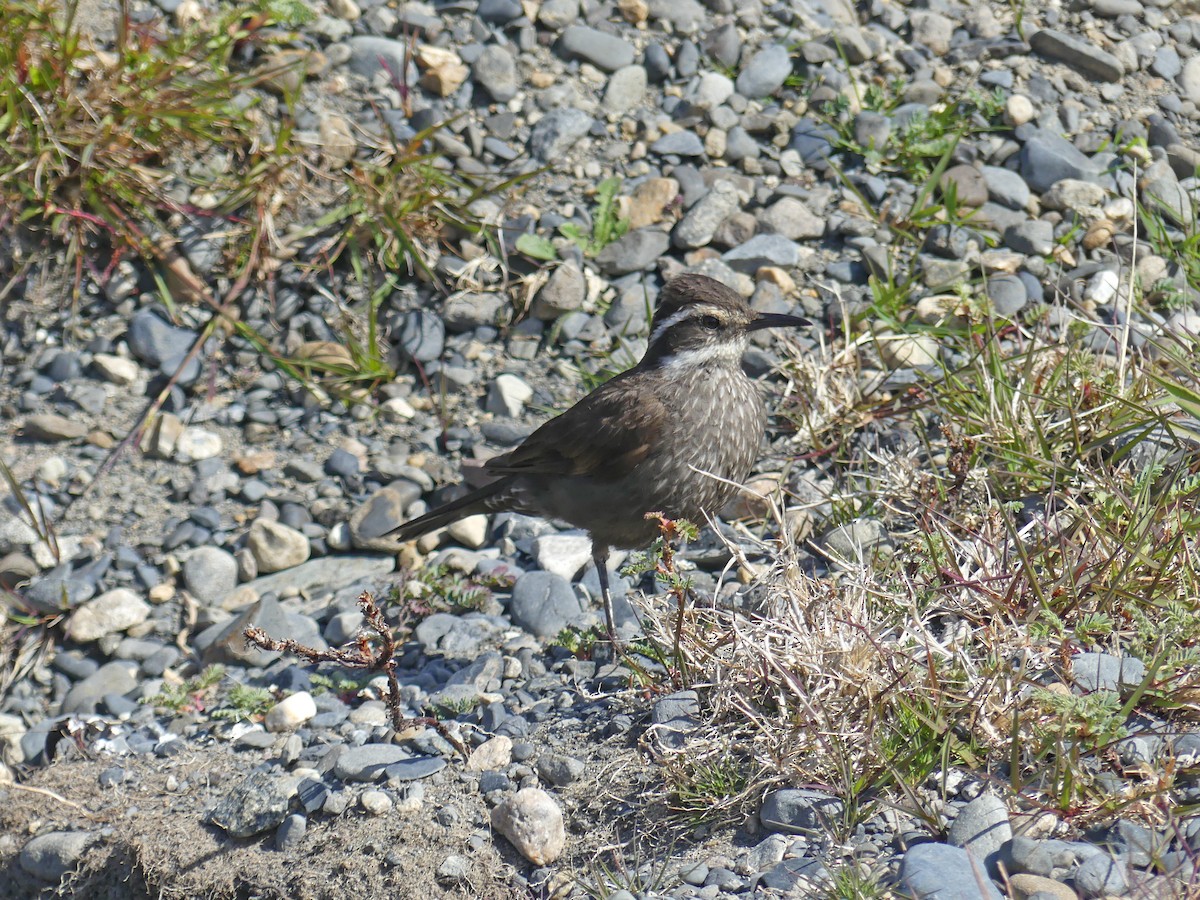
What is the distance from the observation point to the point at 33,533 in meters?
6.50

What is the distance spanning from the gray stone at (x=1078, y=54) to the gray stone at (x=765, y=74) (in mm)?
1555

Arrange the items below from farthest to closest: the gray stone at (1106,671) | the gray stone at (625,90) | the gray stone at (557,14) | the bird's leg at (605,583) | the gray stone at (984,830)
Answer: the gray stone at (557,14) → the gray stone at (625,90) → the bird's leg at (605,583) → the gray stone at (1106,671) → the gray stone at (984,830)

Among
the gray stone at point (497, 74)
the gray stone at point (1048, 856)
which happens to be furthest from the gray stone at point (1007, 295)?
the gray stone at point (1048, 856)

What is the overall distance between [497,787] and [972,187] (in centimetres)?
445

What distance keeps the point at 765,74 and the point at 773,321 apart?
2598 mm

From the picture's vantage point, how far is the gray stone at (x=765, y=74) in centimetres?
756

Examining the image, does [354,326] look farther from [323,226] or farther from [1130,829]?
[1130,829]

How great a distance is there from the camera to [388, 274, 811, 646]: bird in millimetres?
5422

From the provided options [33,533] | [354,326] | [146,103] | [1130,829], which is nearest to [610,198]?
[354,326]

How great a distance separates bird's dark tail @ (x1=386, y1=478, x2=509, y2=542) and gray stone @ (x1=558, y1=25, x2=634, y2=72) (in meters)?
3.23

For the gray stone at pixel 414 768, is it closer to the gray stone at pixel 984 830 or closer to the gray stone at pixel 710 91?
the gray stone at pixel 984 830

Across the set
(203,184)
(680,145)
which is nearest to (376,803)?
(203,184)

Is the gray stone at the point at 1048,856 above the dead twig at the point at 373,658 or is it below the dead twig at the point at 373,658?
above

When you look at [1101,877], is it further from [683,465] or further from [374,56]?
[374,56]
